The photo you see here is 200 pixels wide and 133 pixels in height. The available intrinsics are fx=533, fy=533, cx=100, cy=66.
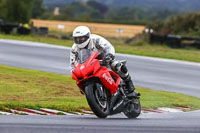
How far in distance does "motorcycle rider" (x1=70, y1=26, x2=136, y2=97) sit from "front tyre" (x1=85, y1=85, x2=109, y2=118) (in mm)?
668

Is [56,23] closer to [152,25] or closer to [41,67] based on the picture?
[152,25]

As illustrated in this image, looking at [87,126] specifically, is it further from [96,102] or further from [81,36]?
[81,36]

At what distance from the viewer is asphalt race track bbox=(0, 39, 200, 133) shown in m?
7.61

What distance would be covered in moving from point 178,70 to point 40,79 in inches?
330

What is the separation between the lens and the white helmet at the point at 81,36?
9102mm

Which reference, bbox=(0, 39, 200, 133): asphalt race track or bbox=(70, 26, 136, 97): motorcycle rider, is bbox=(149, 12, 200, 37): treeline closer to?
bbox=(0, 39, 200, 133): asphalt race track

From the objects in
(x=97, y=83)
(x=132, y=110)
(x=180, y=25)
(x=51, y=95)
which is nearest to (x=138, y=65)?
(x=51, y=95)

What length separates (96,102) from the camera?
8.80 metres

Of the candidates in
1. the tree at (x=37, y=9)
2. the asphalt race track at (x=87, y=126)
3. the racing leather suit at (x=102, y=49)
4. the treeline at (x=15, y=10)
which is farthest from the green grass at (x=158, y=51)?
the tree at (x=37, y=9)

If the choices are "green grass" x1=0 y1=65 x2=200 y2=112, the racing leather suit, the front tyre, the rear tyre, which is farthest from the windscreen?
"green grass" x1=0 y1=65 x2=200 y2=112

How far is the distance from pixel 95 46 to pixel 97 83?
2.62 ft

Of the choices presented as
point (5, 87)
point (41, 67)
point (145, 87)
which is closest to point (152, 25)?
point (41, 67)

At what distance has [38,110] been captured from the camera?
35.3 feet

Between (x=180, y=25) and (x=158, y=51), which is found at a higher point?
(x=180, y=25)
